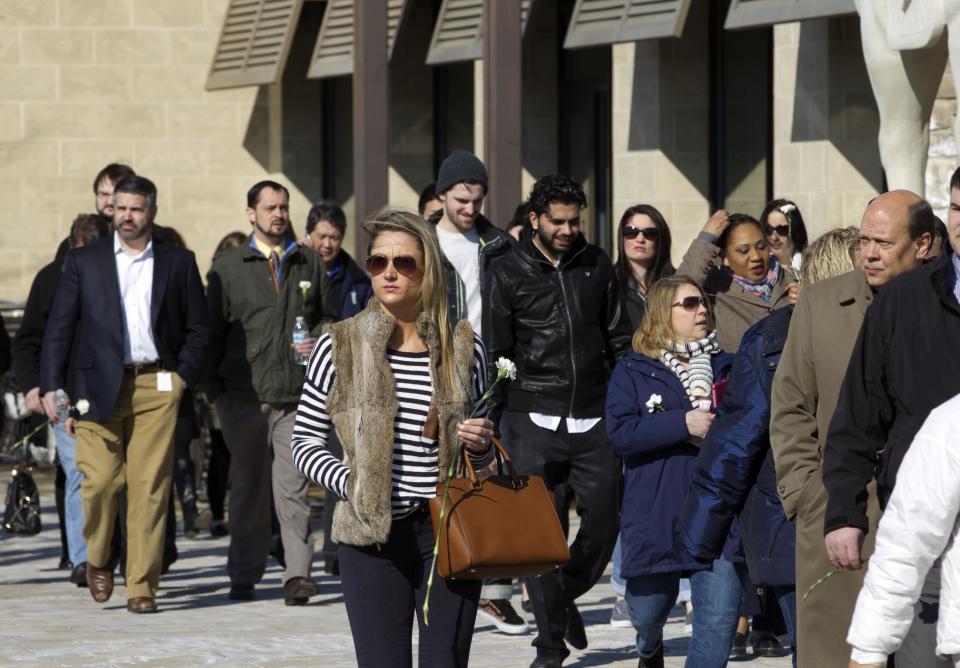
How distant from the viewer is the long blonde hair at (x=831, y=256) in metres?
6.32

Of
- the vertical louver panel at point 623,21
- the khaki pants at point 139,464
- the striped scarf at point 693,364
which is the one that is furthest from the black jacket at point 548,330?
the vertical louver panel at point 623,21

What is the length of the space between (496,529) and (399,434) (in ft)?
1.29

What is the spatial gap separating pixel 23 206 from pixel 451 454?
16.0m

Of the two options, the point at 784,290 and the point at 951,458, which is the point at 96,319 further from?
the point at 951,458

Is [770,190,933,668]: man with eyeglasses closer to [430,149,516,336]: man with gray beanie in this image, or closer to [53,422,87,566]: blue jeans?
[430,149,516,336]: man with gray beanie

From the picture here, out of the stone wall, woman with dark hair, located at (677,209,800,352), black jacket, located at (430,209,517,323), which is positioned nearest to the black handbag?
black jacket, located at (430,209,517,323)

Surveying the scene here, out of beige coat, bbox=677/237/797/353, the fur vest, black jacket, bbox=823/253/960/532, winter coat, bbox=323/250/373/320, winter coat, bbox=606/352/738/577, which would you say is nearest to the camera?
black jacket, bbox=823/253/960/532

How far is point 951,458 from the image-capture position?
428 centimetres

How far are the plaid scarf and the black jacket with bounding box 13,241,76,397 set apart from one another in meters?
3.39

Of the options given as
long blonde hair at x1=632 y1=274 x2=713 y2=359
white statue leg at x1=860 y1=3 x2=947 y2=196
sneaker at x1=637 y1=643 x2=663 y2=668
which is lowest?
sneaker at x1=637 y1=643 x2=663 y2=668

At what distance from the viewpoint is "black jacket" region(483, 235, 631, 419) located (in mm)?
8469

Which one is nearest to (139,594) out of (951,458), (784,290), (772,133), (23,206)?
(784,290)

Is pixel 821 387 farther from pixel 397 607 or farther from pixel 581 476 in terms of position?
pixel 581 476

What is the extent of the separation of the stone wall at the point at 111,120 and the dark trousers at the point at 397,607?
15506 millimetres
